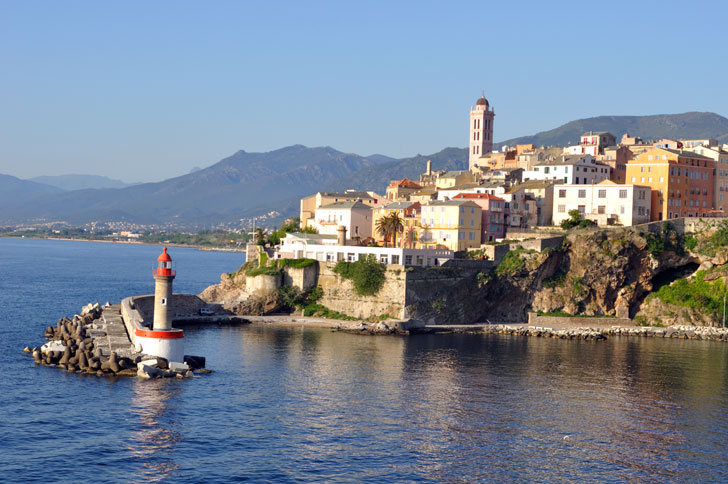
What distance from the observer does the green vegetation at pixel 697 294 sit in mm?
73562

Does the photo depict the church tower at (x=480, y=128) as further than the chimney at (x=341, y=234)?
Yes

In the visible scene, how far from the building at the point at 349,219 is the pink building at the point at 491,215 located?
10.9 meters

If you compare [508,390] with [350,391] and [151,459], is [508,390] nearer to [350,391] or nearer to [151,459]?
[350,391]

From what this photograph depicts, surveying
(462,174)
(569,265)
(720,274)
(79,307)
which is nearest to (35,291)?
(79,307)

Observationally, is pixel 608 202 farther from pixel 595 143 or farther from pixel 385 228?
pixel 595 143

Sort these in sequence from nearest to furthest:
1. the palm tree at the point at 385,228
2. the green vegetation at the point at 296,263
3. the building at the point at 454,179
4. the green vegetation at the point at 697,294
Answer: the green vegetation at the point at 697,294
the green vegetation at the point at 296,263
the palm tree at the point at 385,228
the building at the point at 454,179

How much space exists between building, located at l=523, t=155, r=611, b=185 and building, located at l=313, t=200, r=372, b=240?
58.3ft

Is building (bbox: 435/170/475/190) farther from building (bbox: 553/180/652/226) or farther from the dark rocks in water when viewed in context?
the dark rocks in water

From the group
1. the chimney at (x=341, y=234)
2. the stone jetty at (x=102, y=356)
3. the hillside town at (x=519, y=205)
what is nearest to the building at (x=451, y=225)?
the hillside town at (x=519, y=205)

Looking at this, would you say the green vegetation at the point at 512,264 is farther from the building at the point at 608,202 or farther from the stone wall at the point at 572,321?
the building at the point at 608,202

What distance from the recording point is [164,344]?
4944 cm

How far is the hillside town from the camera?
78.4 metres

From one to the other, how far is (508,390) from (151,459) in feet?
66.7

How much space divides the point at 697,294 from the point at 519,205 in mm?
17755
